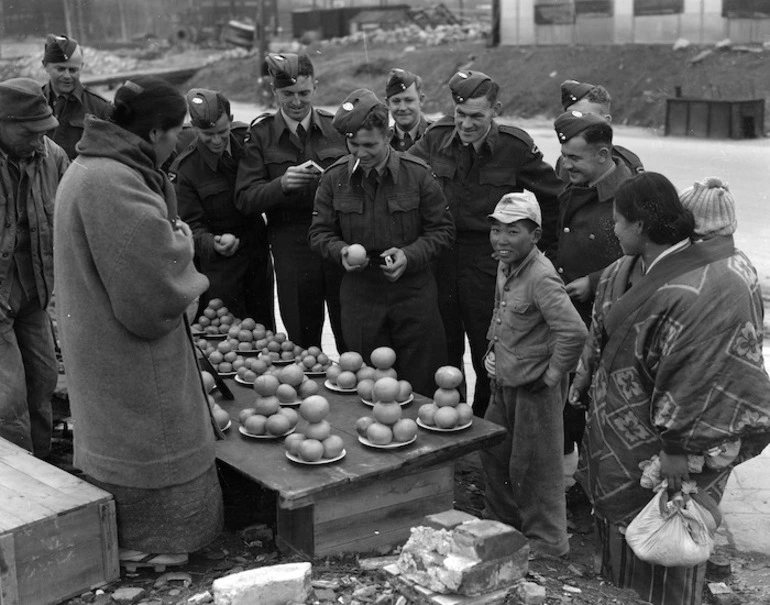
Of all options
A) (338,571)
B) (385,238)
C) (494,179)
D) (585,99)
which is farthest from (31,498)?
(585,99)

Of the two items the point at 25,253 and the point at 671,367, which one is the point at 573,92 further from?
the point at 25,253

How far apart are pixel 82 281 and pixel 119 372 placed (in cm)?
40

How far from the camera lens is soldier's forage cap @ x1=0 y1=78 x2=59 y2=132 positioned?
5172mm

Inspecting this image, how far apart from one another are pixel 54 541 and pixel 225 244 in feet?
9.39

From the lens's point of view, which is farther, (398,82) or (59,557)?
(398,82)

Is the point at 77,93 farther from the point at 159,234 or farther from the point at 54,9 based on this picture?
the point at 54,9

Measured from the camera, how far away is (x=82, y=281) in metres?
3.99

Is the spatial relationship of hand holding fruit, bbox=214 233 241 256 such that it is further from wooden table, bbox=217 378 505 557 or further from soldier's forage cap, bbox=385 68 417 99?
wooden table, bbox=217 378 505 557

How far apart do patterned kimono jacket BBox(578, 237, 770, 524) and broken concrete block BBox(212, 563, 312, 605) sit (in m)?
1.42

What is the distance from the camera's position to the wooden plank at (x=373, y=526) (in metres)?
4.45

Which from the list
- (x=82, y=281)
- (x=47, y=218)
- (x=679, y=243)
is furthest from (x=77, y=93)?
(x=679, y=243)

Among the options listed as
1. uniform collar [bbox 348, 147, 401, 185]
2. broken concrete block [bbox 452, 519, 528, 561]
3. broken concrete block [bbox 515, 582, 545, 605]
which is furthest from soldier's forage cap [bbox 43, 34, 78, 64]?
broken concrete block [bbox 515, 582, 545, 605]

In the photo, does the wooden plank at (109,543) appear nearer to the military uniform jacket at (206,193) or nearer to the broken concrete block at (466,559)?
the broken concrete block at (466,559)

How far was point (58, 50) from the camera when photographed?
7551mm
